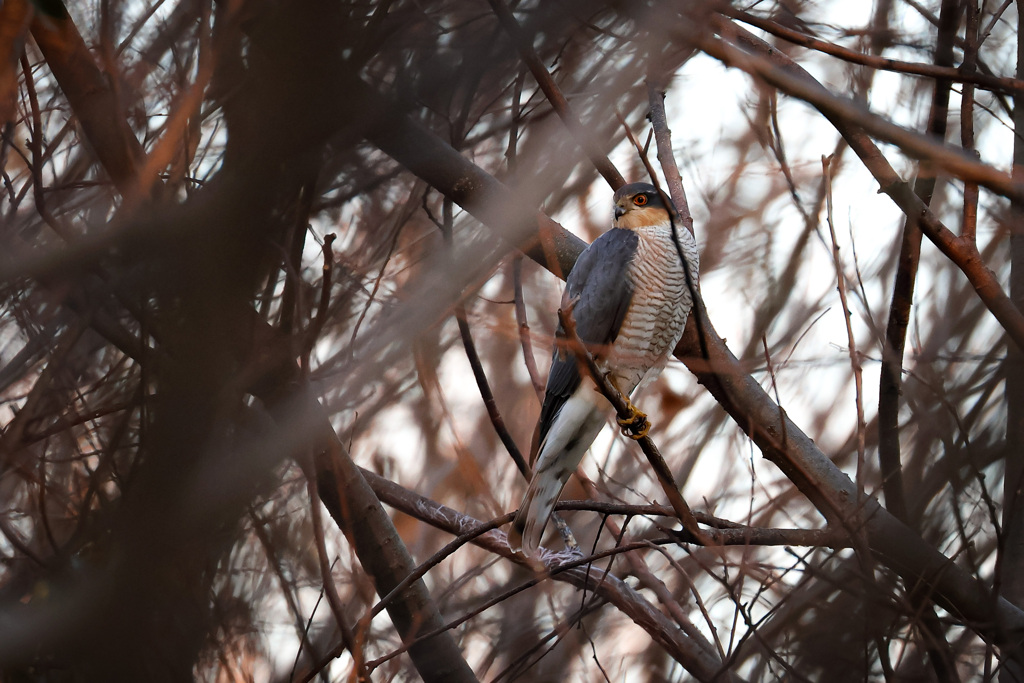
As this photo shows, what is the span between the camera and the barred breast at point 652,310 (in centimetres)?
418

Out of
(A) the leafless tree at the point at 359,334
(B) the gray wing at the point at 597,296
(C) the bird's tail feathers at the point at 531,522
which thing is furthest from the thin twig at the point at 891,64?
(C) the bird's tail feathers at the point at 531,522

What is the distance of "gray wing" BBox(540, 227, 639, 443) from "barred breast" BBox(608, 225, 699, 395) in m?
0.06

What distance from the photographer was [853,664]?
82.6 inches

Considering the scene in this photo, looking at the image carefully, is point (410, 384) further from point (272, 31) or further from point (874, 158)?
point (272, 31)

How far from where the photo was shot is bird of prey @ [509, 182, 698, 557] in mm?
3783

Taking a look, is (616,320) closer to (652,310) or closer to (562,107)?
(652,310)

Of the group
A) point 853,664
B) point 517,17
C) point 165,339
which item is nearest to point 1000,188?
point 853,664

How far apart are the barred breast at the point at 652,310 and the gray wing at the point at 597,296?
6 centimetres

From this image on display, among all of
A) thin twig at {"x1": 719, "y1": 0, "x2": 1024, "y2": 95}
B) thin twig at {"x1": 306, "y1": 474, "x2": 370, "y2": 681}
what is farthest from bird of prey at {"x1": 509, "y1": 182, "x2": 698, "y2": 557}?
thin twig at {"x1": 306, "y1": 474, "x2": 370, "y2": 681}

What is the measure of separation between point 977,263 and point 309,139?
2.71 metres

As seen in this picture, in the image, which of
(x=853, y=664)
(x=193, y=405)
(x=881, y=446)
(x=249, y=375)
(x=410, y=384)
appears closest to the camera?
(x=193, y=405)

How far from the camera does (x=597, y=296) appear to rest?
4.09 meters

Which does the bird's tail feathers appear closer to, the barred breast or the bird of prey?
the bird of prey

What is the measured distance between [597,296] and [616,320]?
7.5 inches
